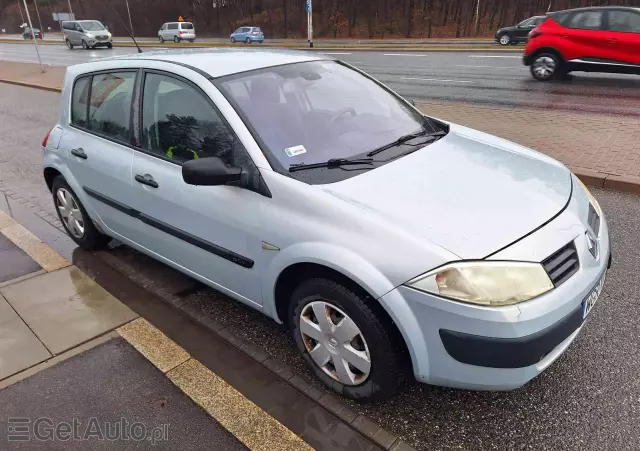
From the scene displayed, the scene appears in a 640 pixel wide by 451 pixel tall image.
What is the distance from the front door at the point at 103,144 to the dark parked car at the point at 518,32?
23751 millimetres

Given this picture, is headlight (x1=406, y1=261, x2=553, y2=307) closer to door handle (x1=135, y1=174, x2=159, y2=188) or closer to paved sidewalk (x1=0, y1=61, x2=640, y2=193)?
door handle (x1=135, y1=174, x2=159, y2=188)

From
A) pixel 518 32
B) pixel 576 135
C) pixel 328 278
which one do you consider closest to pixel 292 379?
pixel 328 278

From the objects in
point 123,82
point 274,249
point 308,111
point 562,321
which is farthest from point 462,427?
point 123,82

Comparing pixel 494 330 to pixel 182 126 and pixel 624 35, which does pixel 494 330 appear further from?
pixel 624 35

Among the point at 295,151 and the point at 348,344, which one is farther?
the point at 295,151

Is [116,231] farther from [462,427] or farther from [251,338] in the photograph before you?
[462,427]

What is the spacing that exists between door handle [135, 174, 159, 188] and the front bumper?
1821 mm

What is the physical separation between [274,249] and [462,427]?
4.22 ft

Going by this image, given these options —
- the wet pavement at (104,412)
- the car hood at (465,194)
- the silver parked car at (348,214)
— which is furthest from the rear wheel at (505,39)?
the wet pavement at (104,412)

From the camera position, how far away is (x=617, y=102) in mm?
9109

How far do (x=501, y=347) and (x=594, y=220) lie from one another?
1.11 meters

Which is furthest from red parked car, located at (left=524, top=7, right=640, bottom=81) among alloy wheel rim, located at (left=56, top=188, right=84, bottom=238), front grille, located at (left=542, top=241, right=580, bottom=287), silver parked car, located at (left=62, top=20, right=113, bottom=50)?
silver parked car, located at (left=62, top=20, right=113, bottom=50)

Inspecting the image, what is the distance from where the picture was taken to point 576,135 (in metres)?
6.82

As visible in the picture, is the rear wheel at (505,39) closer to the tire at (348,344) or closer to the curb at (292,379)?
the curb at (292,379)
